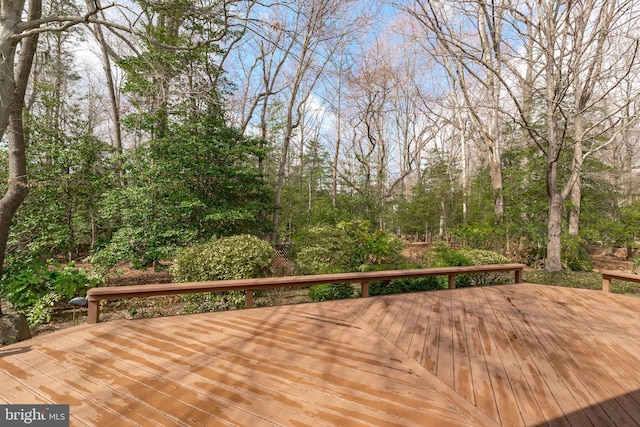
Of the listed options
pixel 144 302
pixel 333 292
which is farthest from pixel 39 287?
pixel 333 292

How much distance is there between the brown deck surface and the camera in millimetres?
1451

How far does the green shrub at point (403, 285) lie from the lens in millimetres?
4703

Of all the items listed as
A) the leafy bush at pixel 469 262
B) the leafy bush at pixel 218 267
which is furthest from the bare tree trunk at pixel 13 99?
the leafy bush at pixel 469 262

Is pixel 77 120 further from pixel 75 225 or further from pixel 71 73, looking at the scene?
pixel 71 73

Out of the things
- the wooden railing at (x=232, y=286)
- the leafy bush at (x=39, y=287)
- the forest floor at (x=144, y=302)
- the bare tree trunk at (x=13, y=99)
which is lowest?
the forest floor at (x=144, y=302)

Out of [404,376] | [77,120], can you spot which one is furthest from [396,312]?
[77,120]

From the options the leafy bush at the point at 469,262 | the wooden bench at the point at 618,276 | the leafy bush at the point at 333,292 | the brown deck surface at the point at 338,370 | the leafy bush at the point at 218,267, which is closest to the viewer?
the brown deck surface at the point at 338,370

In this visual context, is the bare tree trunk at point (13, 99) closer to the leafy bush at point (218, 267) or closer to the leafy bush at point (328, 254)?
the leafy bush at point (218, 267)

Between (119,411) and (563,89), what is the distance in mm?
7944

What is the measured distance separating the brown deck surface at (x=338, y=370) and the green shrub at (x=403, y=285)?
169 cm

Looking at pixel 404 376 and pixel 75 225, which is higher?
pixel 75 225

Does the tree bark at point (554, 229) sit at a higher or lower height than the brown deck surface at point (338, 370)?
higher

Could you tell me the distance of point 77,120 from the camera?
7.79 m

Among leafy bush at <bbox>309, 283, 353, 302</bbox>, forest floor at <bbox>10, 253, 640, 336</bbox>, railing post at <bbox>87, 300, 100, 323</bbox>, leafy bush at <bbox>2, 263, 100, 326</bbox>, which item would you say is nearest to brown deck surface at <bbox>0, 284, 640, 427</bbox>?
railing post at <bbox>87, 300, 100, 323</bbox>
